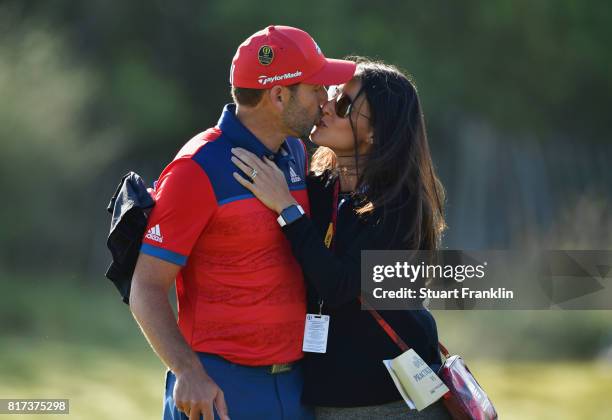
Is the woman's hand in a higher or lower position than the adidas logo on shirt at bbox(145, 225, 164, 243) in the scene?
higher

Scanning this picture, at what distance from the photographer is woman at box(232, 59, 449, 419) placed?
3.45m

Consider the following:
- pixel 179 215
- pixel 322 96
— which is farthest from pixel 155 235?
pixel 322 96

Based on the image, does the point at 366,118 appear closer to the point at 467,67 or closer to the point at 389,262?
the point at 389,262

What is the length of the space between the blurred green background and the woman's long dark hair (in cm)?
677

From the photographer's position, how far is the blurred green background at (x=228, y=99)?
1157cm

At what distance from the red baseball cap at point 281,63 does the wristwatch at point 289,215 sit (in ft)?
1.64

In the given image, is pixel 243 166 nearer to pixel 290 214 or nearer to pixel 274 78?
pixel 290 214

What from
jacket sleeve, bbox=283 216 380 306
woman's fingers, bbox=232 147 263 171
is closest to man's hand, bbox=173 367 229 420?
jacket sleeve, bbox=283 216 380 306

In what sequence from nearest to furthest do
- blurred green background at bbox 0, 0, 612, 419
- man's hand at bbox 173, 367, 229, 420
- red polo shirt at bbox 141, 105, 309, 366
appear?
man's hand at bbox 173, 367, 229, 420 → red polo shirt at bbox 141, 105, 309, 366 → blurred green background at bbox 0, 0, 612, 419

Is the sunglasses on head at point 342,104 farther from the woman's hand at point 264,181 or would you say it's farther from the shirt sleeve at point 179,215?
the shirt sleeve at point 179,215

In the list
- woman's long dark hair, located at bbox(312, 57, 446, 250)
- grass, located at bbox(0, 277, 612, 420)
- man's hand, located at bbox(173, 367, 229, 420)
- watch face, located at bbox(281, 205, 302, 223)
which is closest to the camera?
man's hand, located at bbox(173, 367, 229, 420)

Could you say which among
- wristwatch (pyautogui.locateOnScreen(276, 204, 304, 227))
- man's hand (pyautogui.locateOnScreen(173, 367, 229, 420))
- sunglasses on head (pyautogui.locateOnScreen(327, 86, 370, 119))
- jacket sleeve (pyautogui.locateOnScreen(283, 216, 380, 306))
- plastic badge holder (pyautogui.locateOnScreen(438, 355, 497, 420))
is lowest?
man's hand (pyautogui.locateOnScreen(173, 367, 229, 420))

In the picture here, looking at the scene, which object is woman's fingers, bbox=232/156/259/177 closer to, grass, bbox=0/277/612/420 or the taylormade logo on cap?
the taylormade logo on cap

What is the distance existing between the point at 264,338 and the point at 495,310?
30.0ft
